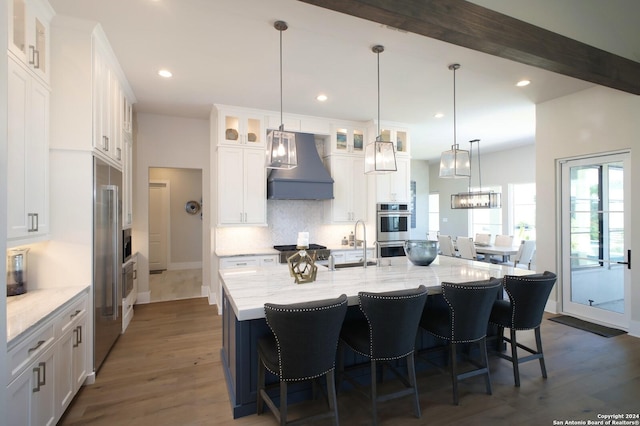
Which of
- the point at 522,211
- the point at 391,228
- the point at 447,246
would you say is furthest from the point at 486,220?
the point at 391,228

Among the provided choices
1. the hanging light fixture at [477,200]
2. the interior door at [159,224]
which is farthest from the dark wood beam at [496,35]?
the interior door at [159,224]

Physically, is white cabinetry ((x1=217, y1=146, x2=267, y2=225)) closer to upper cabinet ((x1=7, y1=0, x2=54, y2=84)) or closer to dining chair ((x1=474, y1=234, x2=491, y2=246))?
upper cabinet ((x1=7, y1=0, x2=54, y2=84))

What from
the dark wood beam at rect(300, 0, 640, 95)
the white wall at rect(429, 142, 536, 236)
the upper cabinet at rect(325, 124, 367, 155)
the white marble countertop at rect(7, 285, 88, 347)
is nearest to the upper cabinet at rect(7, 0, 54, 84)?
the white marble countertop at rect(7, 285, 88, 347)

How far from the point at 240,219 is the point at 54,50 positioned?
2.81m

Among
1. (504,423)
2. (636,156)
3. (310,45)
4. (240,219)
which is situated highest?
(310,45)

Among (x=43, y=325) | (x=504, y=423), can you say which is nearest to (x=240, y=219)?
(x=43, y=325)

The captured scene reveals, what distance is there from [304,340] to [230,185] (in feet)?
11.1

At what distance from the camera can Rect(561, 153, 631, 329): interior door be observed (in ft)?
12.8

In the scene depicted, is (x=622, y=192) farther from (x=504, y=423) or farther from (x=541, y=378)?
(x=504, y=423)

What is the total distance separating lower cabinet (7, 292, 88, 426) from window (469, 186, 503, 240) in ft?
29.1

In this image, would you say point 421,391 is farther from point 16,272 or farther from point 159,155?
point 159,155

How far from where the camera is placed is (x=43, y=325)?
1900 mm

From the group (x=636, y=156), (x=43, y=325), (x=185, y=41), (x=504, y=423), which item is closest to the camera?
(x=43, y=325)

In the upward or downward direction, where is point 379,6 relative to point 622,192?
upward
